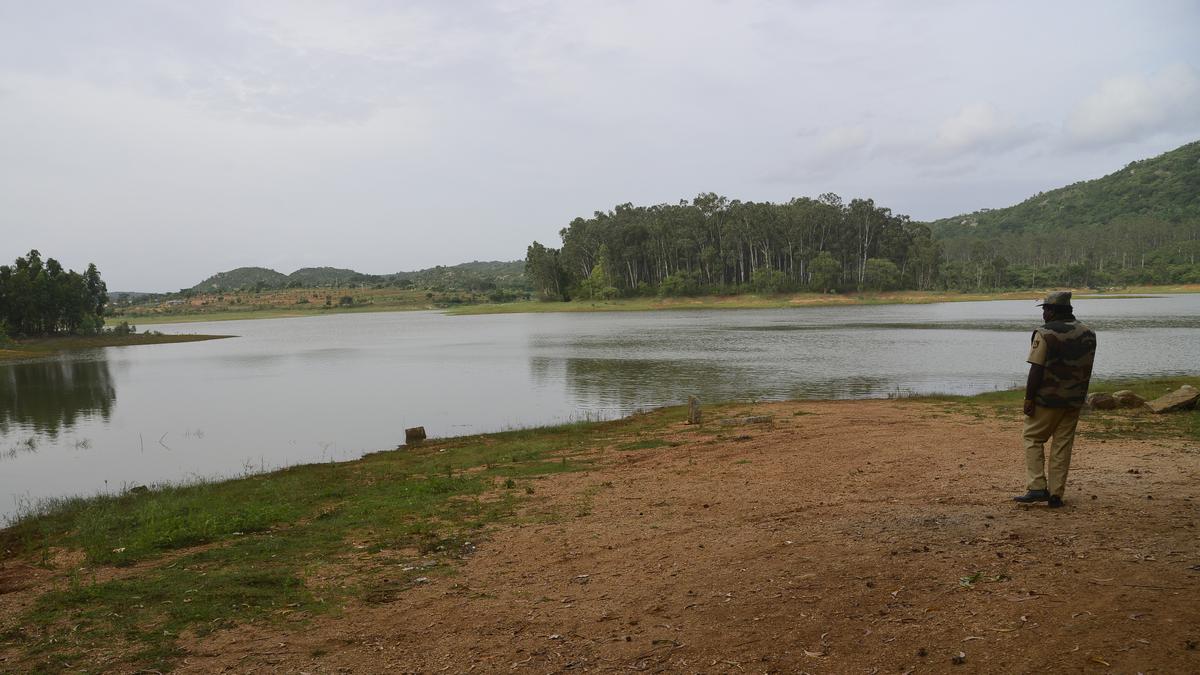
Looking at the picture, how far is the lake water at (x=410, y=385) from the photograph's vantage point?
65.7 ft

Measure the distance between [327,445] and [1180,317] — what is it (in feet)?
214

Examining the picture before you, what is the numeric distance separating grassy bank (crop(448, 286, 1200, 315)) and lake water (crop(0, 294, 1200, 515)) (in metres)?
53.3

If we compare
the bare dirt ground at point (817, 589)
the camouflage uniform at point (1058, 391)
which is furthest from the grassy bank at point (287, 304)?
the camouflage uniform at point (1058, 391)

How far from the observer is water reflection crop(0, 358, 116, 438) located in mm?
25984

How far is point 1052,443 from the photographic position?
7586 millimetres

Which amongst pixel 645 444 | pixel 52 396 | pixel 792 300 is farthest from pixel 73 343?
pixel 792 300

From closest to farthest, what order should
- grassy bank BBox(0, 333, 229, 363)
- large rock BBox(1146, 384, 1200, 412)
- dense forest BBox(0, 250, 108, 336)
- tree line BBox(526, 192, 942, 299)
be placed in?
1. large rock BBox(1146, 384, 1200, 412)
2. grassy bank BBox(0, 333, 229, 363)
3. dense forest BBox(0, 250, 108, 336)
4. tree line BBox(526, 192, 942, 299)

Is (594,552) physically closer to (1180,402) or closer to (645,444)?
(645,444)

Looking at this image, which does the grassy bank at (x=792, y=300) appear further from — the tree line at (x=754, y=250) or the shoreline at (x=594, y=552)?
the shoreline at (x=594, y=552)

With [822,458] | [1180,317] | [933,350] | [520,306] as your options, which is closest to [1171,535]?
[822,458]

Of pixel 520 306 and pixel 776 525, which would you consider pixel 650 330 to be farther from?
pixel 520 306

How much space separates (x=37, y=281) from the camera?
6450 centimetres

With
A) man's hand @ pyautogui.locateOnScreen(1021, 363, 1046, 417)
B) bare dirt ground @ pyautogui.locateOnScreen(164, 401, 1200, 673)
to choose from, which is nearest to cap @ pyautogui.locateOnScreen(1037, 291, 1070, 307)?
man's hand @ pyautogui.locateOnScreen(1021, 363, 1046, 417)

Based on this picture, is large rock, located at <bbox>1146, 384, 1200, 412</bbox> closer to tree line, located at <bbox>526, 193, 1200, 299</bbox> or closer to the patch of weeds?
the patch of weeds
